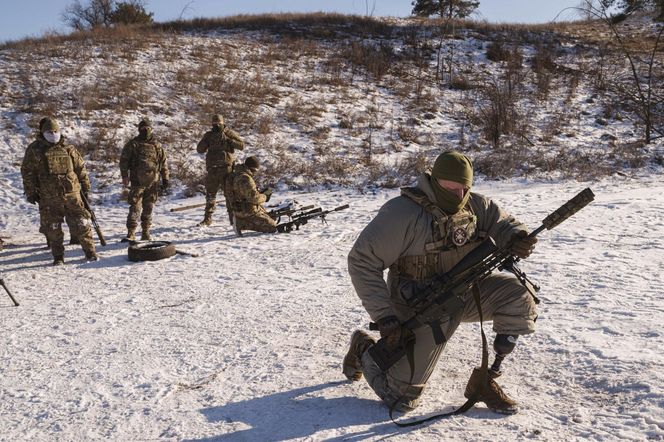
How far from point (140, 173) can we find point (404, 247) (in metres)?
6.29

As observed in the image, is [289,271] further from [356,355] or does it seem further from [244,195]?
[356,355]

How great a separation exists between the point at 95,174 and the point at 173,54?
28.7ft

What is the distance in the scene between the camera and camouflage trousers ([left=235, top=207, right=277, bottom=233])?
8.48 metres

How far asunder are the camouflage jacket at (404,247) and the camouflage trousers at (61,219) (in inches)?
202

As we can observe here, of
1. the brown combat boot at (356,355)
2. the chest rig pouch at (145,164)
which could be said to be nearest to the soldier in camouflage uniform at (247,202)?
the chest rig pouch at (145,164)

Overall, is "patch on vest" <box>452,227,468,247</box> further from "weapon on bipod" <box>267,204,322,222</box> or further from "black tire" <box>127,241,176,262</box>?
"weapon on bipod" <box>267,204,322,222</box>

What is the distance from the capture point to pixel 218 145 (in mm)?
9367

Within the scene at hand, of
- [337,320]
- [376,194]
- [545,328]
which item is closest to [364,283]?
[337,320]

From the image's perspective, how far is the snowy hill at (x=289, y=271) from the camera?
3.41 metres

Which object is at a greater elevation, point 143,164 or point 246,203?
point 143,164

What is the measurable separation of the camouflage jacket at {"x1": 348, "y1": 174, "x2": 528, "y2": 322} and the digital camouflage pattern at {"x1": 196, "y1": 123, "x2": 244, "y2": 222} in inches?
250

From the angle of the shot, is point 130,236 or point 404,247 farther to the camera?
point 130,236

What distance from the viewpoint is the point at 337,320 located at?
16.4ft

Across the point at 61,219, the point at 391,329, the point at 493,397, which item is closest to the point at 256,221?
the point at 61,219
